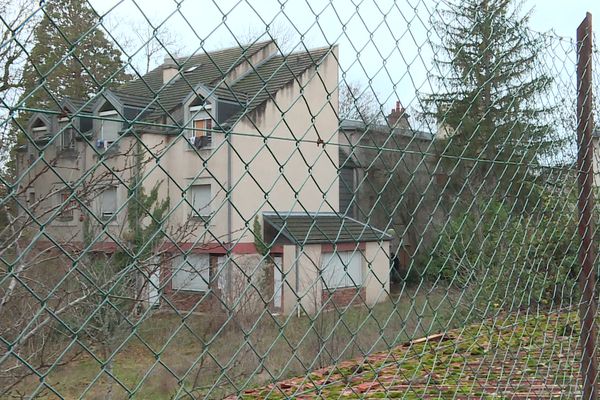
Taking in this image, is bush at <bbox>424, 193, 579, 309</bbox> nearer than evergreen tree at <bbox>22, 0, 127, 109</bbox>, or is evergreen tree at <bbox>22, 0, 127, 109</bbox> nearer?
evergreen tree at <bbox>22, 0, 127, 109</bbox>

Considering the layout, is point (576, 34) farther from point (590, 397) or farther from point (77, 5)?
point (77, 5)

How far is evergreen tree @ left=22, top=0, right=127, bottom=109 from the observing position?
1231 millimetres

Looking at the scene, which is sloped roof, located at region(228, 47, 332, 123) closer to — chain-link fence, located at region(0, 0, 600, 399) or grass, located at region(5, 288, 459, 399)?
chain-link fence, located at region(0, 0, 600, 399)

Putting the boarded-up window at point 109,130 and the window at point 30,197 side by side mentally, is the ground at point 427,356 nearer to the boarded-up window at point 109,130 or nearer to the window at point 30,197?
the window at point 30,197

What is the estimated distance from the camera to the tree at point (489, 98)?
2320 millimetres

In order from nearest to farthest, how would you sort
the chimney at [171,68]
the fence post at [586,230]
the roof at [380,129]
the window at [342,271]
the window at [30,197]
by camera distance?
the chimney at [171,68]
the roof at [380,129]
the window at [342,271]
the window at [30,197]
the fence post at [586,230]

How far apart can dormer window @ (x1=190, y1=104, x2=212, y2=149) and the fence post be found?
1.81 m

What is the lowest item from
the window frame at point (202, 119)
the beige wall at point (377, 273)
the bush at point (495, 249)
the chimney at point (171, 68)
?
the bush at point (495, 249)

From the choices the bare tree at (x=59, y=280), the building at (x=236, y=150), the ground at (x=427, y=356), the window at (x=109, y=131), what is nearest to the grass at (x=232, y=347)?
the ground at (x=427, y=356)

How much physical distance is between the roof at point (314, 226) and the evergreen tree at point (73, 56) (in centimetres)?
53

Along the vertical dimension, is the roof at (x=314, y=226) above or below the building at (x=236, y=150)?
below

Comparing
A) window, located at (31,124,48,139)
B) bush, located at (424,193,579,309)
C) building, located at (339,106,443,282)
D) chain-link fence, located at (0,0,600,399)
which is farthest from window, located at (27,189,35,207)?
bush, located at (424,193,579,309)

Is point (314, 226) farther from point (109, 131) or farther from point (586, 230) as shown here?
point (586, 230)

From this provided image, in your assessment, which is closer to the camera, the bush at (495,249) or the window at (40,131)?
the window at (40,131)
